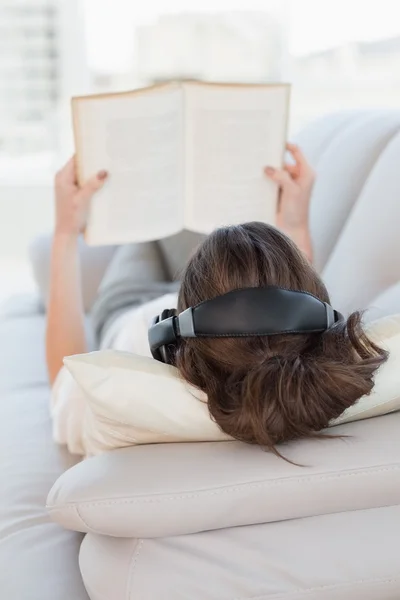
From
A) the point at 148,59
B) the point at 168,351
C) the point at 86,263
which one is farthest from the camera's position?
the point at 148,59

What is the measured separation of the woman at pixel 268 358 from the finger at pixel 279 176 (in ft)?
1.82

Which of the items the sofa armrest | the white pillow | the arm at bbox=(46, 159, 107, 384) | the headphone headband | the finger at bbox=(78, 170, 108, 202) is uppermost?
the headphone headband

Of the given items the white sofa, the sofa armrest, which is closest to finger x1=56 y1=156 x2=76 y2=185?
the white sofa

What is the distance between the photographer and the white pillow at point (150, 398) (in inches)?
34.2

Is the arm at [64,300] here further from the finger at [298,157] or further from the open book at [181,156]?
the finger at [298,157]

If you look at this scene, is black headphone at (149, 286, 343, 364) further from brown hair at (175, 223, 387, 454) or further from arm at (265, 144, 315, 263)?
arm at (265, 144, 315, 263)

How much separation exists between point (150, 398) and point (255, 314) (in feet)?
0.49

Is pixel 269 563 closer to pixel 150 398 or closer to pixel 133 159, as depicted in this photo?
pixel 150 398

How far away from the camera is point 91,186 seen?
4.70 feet

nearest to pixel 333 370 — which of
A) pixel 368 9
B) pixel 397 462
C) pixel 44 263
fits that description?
pixel 397 462

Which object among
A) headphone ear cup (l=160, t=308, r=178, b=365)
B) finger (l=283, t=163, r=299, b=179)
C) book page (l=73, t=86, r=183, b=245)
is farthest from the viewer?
finger (l=283, t=163, r=299, b=179)

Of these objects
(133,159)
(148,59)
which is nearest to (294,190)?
(133,159)

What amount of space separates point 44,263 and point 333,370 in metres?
1.53

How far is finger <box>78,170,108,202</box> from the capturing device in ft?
4.70
